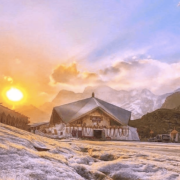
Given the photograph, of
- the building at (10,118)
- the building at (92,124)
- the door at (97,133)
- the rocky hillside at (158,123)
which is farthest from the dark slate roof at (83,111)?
the rocky hillside at (158,123)

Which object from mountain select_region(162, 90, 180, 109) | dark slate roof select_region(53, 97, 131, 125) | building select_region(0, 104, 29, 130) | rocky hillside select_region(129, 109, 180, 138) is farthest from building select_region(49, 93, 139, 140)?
mountain select_region(162, 90, 180, 109)

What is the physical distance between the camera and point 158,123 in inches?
1761

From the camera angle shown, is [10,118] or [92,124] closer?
[10,118]

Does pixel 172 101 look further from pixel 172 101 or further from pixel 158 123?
pixel 158 123

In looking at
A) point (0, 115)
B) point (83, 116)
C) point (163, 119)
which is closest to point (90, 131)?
point (83, 116)

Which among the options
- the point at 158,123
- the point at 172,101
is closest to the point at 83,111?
the point at 158,123

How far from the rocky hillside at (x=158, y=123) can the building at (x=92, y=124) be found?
357 inches

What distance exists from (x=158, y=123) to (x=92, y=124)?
62.1ft

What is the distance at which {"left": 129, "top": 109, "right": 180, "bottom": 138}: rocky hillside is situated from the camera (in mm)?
41438

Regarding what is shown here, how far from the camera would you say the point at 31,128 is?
125 ft

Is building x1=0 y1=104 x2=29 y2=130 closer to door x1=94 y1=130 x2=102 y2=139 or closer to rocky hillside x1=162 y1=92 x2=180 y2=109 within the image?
door x1=94 y1=130 x2=102 y2=139

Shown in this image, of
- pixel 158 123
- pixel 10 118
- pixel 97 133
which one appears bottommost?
Answer: pixel 97 133

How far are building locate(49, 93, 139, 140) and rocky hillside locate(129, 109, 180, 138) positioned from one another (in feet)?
29.7

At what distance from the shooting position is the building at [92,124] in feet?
98.8
